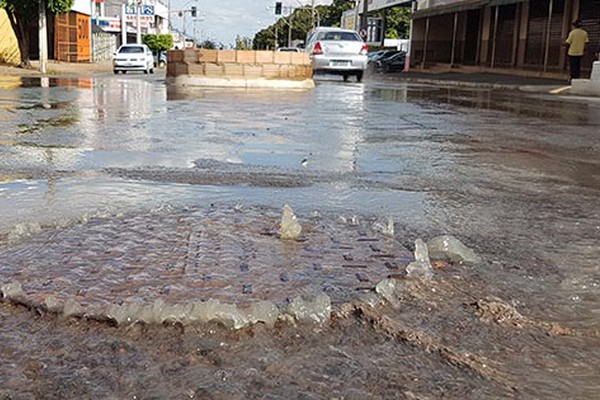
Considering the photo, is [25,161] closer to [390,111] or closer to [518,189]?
[518,189]

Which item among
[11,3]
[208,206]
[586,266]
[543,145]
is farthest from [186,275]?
[11,3]

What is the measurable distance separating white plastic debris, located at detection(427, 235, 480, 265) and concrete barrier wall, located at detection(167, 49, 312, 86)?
15.1m

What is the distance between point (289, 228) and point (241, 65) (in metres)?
15.0

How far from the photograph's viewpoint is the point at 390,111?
35.0ft

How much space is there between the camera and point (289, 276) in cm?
244

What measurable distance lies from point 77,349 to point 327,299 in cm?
75

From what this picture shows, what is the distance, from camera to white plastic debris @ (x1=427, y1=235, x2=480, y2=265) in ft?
9.09

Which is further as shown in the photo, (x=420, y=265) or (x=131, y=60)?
(x=131, y=60)

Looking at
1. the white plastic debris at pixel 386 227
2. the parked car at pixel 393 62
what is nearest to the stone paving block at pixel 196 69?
the white plastic debris at pixel 386 227

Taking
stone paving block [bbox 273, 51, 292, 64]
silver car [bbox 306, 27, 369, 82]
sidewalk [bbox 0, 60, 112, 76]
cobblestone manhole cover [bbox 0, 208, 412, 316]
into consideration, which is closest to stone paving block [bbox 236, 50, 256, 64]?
stone paving block [bbox 273, 51, 292, 64]

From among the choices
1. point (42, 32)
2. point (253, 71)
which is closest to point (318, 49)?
point (253, 71)

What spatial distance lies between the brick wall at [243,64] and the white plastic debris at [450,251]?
595 inches

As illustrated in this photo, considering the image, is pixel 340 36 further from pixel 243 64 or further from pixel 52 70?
pixel 52 70

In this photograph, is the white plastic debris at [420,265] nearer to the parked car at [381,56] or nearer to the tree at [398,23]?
the parked car at [381,56]
